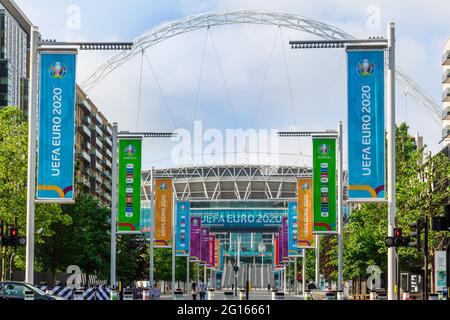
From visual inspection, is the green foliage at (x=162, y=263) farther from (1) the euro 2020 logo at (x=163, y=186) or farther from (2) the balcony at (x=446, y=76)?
(1) the euro 2020 logo at (x=163, y=186)

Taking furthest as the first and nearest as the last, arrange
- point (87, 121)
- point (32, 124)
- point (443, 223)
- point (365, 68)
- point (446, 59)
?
1. point (87, 121)
2. point (446, 59)
3. point (32, 124)
4. point (365, 68)
5. point (443, 223)

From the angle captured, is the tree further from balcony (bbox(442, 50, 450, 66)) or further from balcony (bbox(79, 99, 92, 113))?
balcony (bbox(79, 99, 92, 113))

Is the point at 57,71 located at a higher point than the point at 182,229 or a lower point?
higher

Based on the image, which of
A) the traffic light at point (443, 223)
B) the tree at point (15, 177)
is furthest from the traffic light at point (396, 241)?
the tree at point (15, 177)

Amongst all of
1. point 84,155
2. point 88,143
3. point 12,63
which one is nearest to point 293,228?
point 12,63

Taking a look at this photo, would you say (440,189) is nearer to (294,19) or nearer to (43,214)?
(43,214)

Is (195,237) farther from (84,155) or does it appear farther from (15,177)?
(84,155)

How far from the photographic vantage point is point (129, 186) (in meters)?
68.2

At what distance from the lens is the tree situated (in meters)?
63.7

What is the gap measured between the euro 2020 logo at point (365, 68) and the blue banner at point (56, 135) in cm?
1350

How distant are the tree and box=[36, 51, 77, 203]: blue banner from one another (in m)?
19.3

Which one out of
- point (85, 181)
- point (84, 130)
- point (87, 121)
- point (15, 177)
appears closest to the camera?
point (15, 177)

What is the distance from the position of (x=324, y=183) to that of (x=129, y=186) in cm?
1446
